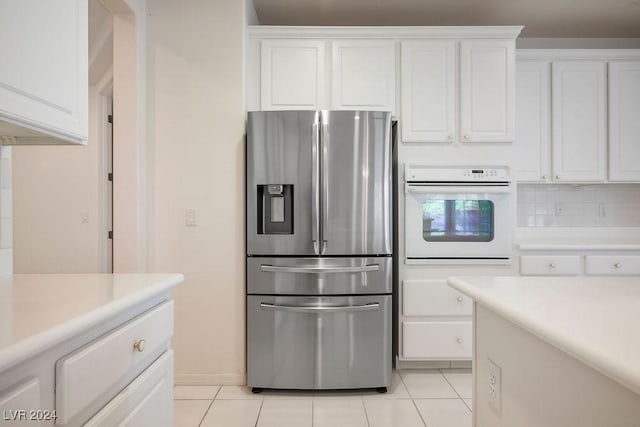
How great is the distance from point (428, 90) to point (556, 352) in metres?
2.22

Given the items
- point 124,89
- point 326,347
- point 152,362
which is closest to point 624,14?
point 326,347

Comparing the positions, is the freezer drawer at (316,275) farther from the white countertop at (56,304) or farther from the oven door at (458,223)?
the white countertop at (56,304)

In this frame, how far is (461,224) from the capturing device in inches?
103

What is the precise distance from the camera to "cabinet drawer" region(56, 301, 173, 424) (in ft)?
2.47

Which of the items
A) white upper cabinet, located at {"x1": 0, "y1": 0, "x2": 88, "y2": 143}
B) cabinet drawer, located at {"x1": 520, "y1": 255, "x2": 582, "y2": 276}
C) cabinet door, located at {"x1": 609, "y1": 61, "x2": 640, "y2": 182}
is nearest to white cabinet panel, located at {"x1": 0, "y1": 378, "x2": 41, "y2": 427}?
white upper cabinet, located at {"x1": 0, "y1": 0, "x2": 88, "y2": 143}

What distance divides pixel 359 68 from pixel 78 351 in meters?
2.41

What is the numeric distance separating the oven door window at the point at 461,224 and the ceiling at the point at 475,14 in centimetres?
157

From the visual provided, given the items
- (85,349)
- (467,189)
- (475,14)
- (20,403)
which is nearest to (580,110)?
(475,14)

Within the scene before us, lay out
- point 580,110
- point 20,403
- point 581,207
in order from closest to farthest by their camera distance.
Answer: point 20,403, point 580,110, point 581,207

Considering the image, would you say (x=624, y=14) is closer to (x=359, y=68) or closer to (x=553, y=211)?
(x=553, y=211)

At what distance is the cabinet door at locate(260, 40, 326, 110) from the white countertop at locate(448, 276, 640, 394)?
185cm

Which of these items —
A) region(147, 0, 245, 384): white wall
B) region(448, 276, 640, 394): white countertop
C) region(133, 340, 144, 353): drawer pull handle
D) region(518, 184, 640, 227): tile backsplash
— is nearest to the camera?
region(448, 276, 640, 394): white countertop

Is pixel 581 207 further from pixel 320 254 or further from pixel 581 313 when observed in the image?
pixel 581 313

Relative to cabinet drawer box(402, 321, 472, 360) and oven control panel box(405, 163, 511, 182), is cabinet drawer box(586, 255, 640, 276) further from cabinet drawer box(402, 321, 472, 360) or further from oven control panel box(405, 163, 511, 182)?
cabinet drawer box(402, 321, 472, 360)
